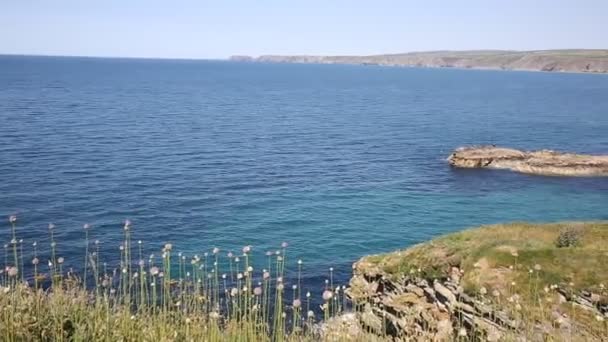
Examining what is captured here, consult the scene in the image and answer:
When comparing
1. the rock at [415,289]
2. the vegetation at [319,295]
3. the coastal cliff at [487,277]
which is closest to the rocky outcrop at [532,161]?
the vegetation at [319,295]

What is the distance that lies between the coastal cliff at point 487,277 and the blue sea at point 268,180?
367 inches

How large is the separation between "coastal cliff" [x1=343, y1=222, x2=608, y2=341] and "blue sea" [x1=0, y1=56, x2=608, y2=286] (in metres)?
9.32

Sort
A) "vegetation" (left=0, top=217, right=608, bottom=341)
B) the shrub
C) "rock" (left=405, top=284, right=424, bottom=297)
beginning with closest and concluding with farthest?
"vegetation" (left=0, top=217, right=608, bottom=341)
"rock" (left=405, top=284, right=424, bottom=297)
the shrub

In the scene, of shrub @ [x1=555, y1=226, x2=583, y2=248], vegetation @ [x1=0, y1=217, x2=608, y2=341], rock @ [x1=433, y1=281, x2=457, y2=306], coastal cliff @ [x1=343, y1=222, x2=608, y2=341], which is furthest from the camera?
shrub @ [x1=555, y1=226, x2=583, y2=248]

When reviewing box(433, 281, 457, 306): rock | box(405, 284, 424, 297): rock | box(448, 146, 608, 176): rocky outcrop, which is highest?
box(433, 281, 457, 306): rock

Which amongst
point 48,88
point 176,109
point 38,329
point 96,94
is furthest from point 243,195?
point 48,88

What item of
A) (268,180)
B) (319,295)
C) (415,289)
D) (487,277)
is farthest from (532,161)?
(487,277)

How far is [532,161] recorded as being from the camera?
6762cm

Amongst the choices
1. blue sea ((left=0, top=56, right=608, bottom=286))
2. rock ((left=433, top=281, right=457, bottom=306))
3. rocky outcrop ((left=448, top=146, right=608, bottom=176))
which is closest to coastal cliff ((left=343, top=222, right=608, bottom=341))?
rock ((left=433, top=281, right=457, bottom=306))

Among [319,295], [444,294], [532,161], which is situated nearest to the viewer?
[444,294]

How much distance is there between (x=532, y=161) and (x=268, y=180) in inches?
1365

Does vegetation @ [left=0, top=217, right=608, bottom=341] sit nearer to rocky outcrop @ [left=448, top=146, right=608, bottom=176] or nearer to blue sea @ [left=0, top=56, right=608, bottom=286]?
blue sea @ [left=0, top=56, right=608, bottom=286]

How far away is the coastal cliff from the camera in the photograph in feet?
54.4

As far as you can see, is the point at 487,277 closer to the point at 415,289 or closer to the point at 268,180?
the point at 415,289
